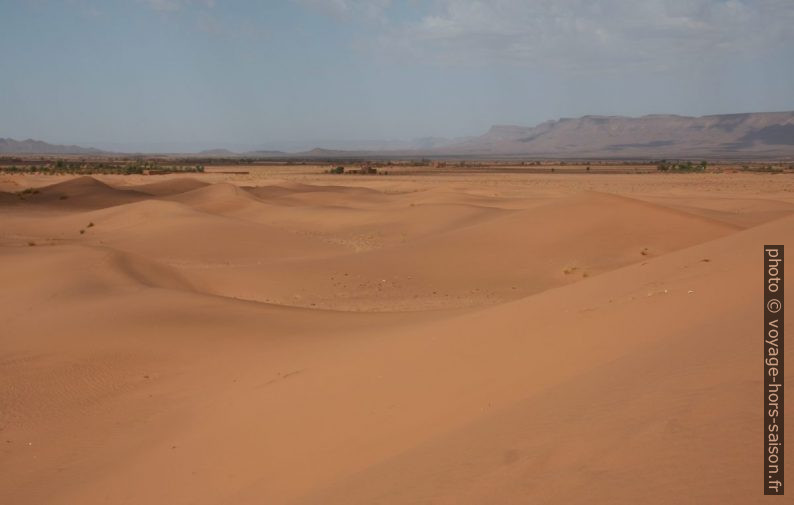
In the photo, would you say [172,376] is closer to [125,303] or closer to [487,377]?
[125,303]

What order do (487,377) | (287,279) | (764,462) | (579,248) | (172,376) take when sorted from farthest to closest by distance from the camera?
(579,248) → (287,279) → (172,376) → (487,377) → (764,462)

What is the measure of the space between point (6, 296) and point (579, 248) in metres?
16.1

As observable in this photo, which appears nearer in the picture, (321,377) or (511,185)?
(321,377)

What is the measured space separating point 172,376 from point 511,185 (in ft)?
185

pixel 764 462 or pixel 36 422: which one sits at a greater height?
pixel 764 462

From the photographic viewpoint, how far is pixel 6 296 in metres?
16.2

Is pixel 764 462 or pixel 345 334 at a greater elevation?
pixel 764 462

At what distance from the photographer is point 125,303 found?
1462cm

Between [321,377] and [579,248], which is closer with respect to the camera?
[321,377]

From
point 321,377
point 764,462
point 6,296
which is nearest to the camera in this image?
point 764,462

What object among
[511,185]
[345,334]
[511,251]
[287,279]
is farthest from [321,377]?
[511,185]

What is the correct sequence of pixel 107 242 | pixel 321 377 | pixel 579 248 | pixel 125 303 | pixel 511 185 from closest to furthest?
pixel 321 377, pixel 125 303, pixel 579 248, pixel 107 242, pixel 511 185

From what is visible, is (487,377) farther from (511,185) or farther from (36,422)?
(511,185)

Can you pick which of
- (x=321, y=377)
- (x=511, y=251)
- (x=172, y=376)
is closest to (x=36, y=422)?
(x=172, y=376)
